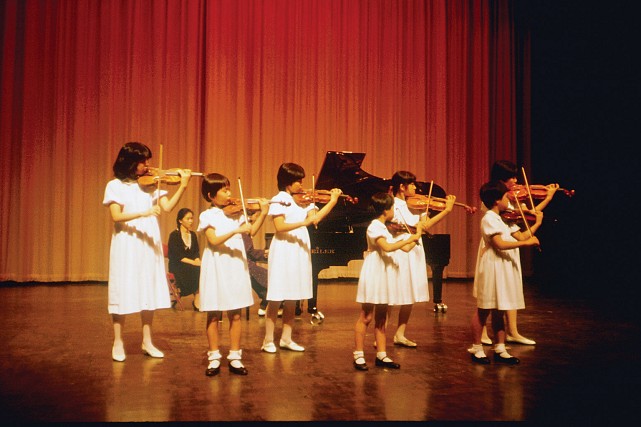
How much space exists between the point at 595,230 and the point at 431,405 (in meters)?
7.62

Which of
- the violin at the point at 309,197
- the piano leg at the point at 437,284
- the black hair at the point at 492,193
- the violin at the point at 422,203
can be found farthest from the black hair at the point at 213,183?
the piano leg at the point at 437,284

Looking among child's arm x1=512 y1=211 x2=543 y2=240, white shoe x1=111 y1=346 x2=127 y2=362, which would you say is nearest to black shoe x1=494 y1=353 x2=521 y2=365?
child's arm x1=512 y1=211 x2=543 y2=240

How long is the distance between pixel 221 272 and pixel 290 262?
0.80 metres

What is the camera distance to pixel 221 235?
419cm

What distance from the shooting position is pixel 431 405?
362 cm

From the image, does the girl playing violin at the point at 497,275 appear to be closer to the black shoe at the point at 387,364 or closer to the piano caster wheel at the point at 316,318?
the black shoe at the point at 387,364

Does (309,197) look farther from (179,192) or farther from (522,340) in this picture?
(522,340)

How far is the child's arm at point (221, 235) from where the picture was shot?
4090mm

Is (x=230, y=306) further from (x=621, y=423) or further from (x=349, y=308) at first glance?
(x=349, y=308)

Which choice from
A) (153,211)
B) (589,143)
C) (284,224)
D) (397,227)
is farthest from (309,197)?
(589,143)

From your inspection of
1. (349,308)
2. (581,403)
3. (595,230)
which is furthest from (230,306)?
(595,230)

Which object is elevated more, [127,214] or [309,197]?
[309,197]

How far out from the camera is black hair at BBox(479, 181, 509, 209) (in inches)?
183

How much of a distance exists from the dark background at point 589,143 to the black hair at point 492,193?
4683mm
